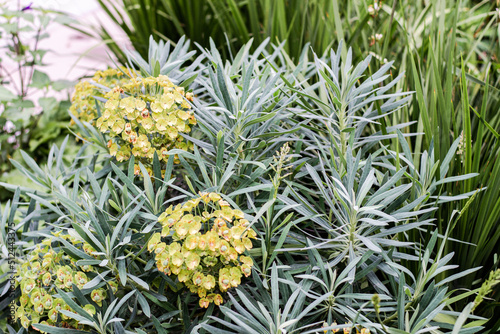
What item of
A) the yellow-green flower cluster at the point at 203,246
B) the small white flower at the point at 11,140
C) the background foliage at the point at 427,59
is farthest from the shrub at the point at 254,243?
the small white flower at the point at 11,140

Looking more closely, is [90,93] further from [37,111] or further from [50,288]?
[37,111]

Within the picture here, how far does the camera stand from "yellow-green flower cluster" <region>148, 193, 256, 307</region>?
0.87 m

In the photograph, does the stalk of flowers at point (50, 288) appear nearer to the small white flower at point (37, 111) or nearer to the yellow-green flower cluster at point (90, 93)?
the yellow-green flower cluster at point (90, 93)

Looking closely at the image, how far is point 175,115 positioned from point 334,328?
2.19ft

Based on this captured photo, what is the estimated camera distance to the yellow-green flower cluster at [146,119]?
1090 mm

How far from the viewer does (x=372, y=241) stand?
3.18ft

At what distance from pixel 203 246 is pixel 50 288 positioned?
48 cm

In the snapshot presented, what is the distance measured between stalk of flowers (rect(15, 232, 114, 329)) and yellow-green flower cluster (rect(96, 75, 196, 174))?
296 millimetres

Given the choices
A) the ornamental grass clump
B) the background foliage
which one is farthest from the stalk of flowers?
the background foliage

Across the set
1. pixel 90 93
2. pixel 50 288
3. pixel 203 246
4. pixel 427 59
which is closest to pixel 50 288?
pixel 50 288

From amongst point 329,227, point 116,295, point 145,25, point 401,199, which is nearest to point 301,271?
point 329,227

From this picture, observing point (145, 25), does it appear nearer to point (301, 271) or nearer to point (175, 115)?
point (175, 115)

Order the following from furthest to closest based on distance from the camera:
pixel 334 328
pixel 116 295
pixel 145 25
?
pixel 145 25 < pixel 116 295 < pixel 334 328

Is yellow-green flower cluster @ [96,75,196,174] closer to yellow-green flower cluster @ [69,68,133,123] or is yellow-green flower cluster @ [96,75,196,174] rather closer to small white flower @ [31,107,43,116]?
yellow-green flower cluster @ [69,68,133,123]
